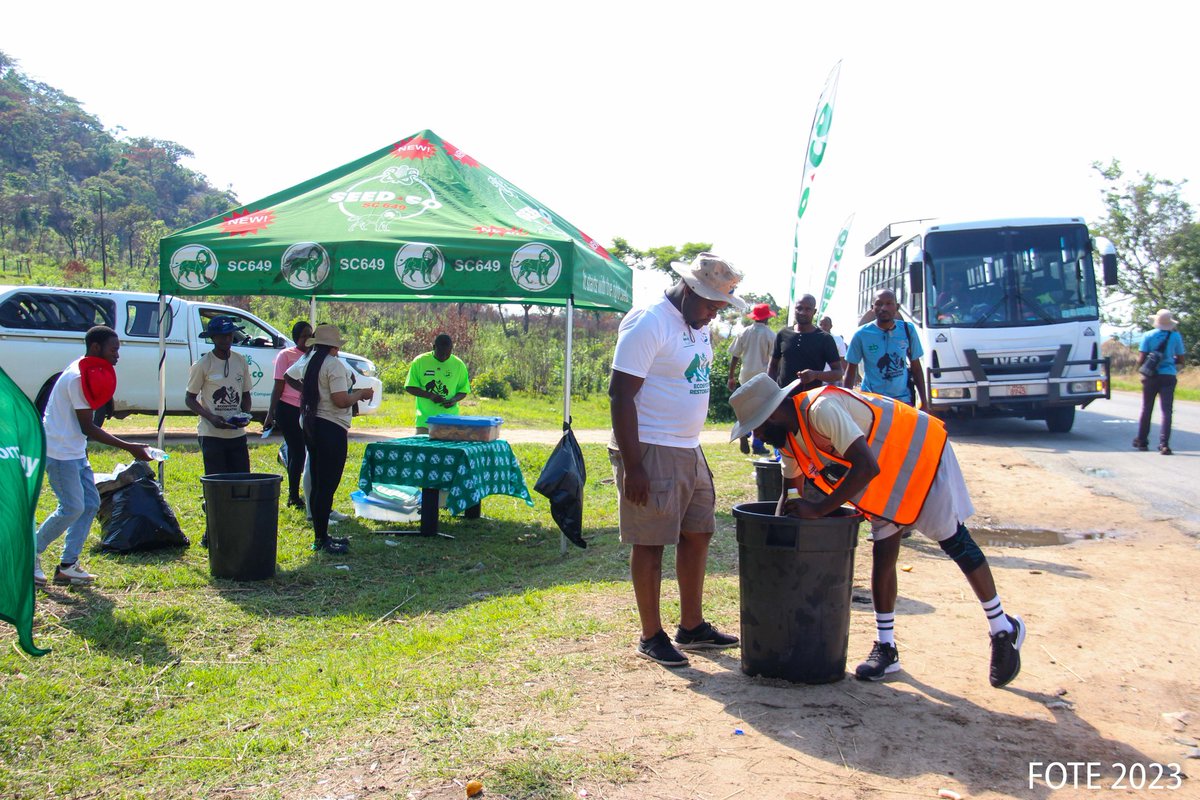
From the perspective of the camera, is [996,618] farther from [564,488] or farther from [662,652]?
[564,488]

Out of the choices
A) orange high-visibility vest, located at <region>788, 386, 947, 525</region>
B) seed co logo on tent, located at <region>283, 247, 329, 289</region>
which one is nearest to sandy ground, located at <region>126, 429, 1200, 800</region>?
orange high-visibility vest, located at <region>788, 386, 947, 525</region>

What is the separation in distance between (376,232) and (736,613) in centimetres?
506

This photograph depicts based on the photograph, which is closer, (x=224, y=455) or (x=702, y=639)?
(x=702, y=639)

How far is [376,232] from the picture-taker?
866cm

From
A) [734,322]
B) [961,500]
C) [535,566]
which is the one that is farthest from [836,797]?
[734,322]

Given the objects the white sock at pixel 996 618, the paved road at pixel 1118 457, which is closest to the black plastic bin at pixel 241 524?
the white sock at pixel 996 618

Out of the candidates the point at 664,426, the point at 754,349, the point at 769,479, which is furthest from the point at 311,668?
the point at 754,349

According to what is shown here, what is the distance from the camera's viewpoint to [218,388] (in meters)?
7.72

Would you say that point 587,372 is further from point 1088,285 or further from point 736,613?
point 736,613

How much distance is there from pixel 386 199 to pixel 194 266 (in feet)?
6.22

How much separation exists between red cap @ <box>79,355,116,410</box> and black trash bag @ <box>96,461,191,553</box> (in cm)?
130

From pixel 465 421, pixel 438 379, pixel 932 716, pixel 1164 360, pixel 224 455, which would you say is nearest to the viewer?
pixel 932 716

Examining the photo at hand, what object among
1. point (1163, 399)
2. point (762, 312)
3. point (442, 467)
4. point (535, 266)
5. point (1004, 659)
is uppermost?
point (535, 266)

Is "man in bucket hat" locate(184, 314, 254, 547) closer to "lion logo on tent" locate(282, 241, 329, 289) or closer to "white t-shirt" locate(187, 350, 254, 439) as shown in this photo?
"white t-shirt" locate(187, 350, 254, 439)
